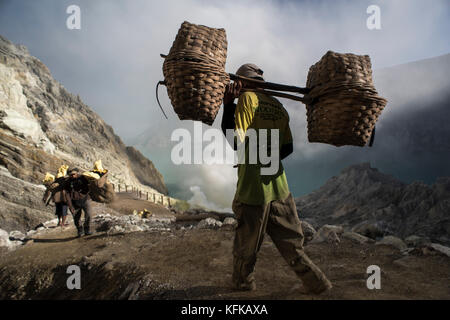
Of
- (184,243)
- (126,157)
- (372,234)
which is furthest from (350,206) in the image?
(126,157)

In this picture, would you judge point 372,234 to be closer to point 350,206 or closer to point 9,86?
point 350,206

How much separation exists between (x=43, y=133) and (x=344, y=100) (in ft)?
112

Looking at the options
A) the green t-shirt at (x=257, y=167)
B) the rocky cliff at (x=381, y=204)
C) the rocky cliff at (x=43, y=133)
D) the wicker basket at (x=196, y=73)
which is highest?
the rocky cliff at (x=43, y=133)

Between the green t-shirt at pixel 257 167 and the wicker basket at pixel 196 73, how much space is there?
0.93ft

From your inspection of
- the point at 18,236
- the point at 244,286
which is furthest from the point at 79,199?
the point at 244,286

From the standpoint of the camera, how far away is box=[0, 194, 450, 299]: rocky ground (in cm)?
309

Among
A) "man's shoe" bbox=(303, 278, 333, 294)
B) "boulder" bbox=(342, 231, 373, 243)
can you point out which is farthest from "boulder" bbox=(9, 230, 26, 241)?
"boulder" bbox=(342, 231, 373, 243)

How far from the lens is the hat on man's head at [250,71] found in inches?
115

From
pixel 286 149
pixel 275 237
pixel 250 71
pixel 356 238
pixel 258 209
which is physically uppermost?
pixel 250 71

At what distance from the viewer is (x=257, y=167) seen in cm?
264

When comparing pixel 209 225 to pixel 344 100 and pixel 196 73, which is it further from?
pixel 196 73

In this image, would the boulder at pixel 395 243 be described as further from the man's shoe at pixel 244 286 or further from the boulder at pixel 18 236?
the boulder at pixel 18 236

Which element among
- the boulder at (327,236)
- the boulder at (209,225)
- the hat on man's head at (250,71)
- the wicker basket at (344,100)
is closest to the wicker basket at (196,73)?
the hat on man's head at (250,71)
